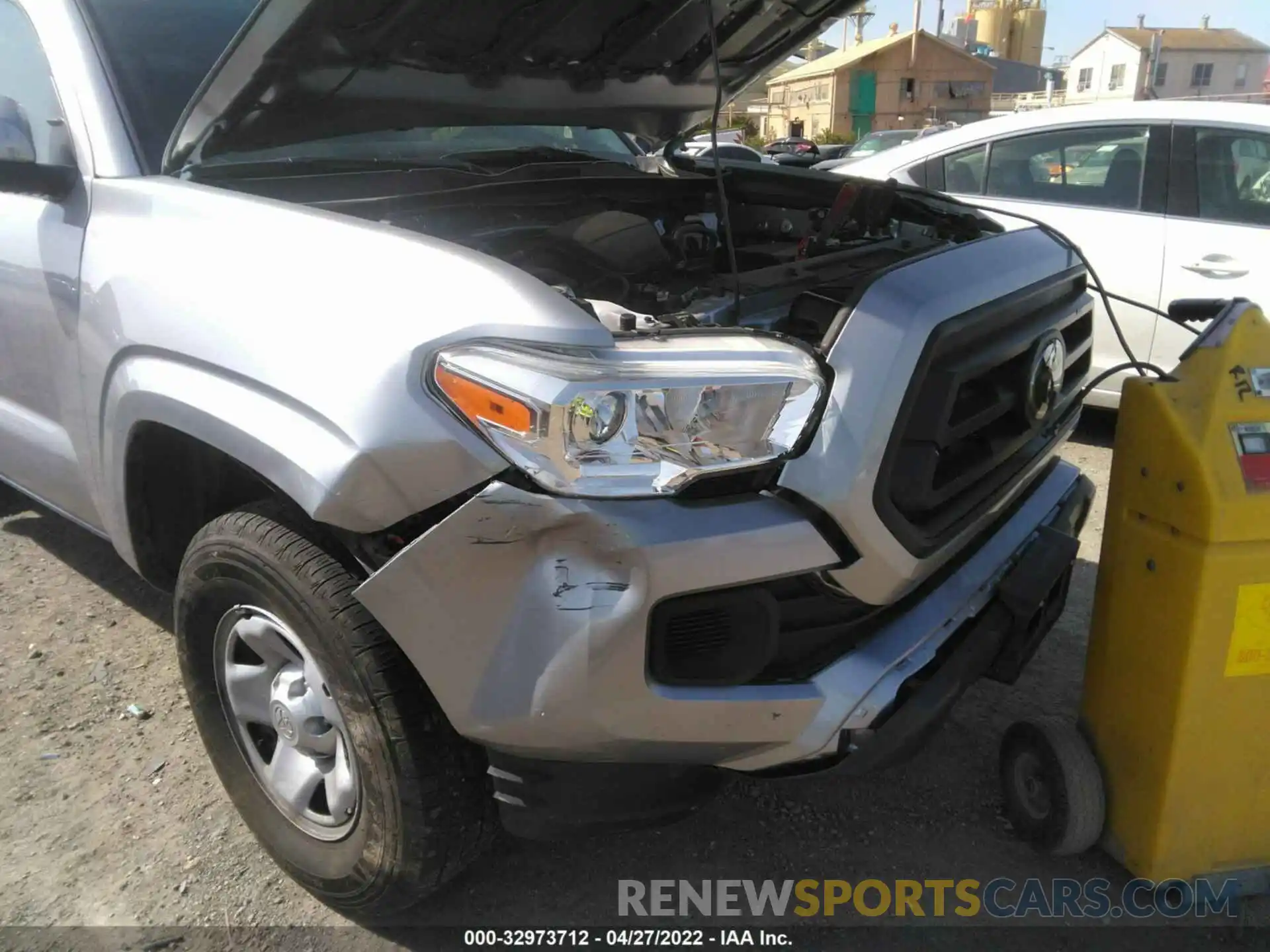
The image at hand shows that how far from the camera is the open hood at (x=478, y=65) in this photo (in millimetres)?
2203

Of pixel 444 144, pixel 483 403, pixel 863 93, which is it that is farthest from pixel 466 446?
pixel 863 93

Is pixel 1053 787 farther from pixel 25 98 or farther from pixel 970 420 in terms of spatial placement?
pixel 25 98

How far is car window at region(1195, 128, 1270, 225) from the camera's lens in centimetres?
441

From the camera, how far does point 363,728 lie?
1824 mm

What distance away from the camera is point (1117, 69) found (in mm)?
63312

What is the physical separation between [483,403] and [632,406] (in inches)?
9.4

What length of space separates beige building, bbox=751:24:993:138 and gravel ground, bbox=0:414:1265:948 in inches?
2033

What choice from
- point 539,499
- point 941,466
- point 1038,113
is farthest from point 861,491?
point 1038,113

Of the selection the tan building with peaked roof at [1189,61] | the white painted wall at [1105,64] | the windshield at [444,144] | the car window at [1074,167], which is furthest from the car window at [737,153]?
the tan building with peaked roof at [1189,61]

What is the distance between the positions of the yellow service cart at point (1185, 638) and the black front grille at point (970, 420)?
232 mm

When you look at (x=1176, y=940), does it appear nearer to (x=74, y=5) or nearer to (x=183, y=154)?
(x=183, y=154)

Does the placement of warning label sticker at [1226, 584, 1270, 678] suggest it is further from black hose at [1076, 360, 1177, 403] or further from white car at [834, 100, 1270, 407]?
white car at [834, 100, 1270, 407]

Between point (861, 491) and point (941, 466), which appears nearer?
point (861, 491)

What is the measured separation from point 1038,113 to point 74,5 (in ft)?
14.8
